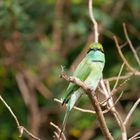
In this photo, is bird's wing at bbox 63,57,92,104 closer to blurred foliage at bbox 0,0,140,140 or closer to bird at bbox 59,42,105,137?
bird at bbox 59,42,105,137

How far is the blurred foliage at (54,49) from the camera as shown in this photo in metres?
6.39

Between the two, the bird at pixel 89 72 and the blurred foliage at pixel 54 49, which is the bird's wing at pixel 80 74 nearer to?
the bird at pixel 89 72

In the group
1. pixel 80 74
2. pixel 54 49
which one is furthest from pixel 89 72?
pixel 54 49

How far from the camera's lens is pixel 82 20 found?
6.79 metres

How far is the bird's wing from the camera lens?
3115 mm

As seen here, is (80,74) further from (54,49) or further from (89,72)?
(54,49)

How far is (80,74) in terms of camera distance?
3178 mm

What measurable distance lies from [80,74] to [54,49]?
3782 millimetres

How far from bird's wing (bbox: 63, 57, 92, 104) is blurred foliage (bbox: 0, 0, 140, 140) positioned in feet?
9.66

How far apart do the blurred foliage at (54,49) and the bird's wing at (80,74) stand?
2.94 metres

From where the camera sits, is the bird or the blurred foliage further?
the blurred foliage

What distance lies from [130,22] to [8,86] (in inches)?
50.0

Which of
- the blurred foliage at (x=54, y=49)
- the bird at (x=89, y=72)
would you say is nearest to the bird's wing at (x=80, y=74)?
the bird at (x=89, y=72)

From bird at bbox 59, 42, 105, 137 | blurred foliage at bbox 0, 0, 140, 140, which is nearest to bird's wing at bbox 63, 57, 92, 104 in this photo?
bird at bbox 59, 42, 105, 137
